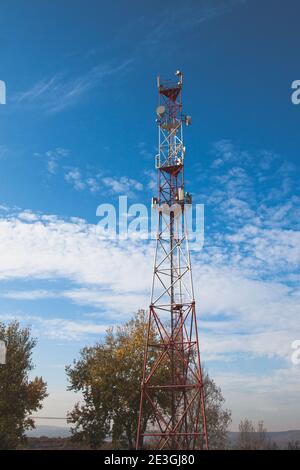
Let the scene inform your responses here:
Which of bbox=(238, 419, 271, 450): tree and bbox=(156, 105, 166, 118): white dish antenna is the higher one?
bbox=(156, 105, 166, 118): white dish antenna

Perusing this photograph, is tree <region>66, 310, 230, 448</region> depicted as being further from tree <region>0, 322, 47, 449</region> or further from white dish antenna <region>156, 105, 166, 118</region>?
white dish antenna <region>156, 105, 166, 118</region>

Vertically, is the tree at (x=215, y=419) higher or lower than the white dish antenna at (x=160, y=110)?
lower

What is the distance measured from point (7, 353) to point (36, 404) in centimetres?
559

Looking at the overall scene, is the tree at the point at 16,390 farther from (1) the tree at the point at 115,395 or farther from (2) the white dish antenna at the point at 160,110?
(2) the white dish antenna at the point at 160,110

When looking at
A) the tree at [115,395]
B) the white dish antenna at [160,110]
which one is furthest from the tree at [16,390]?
the white dish antenna at [160,110]

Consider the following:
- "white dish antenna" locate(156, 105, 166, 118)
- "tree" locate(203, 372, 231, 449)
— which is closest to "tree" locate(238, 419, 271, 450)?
"tree" locate(203, 372, 231, 449)

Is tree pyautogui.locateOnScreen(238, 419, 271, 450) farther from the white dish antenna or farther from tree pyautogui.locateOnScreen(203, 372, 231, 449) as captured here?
the white dish antenna

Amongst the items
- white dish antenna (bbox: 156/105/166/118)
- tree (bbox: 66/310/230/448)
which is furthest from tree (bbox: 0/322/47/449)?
white dish antenna (bbox: 156/105/166/118)

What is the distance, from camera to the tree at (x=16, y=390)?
33344mm

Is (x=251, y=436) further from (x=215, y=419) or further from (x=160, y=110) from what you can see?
(x=160, y=110)

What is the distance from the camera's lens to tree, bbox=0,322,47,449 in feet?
109

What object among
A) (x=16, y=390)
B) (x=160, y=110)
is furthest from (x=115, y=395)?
(x=160, y=110)
